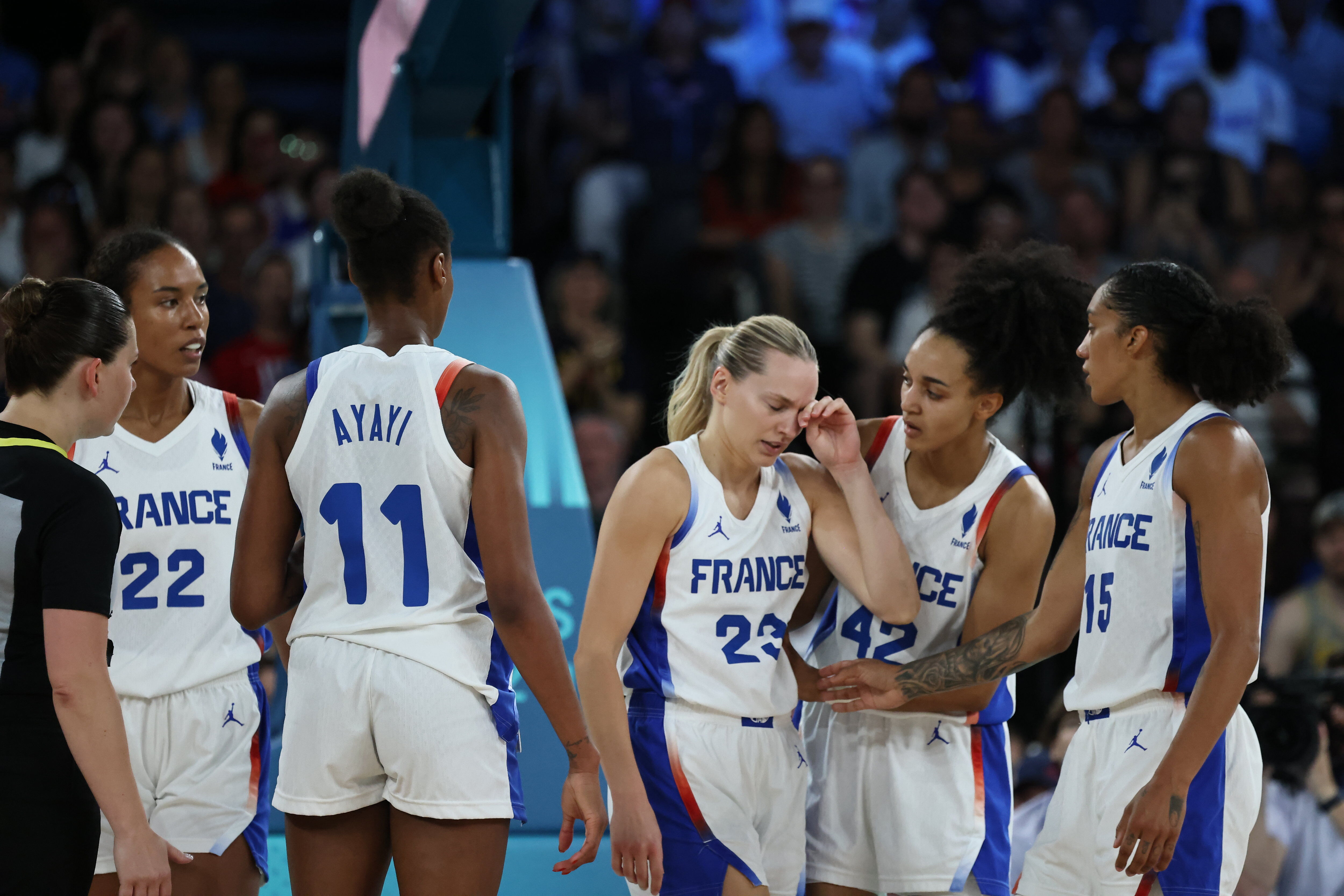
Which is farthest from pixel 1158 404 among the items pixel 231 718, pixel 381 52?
pixel 381 52

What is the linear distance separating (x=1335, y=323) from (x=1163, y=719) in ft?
19.5

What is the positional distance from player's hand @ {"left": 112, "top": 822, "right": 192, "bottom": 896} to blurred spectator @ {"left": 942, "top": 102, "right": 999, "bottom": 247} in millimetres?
6703

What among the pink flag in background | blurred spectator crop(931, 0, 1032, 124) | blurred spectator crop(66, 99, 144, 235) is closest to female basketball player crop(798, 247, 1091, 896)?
the pink flag in background

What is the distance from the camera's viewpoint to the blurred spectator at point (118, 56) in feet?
27.4

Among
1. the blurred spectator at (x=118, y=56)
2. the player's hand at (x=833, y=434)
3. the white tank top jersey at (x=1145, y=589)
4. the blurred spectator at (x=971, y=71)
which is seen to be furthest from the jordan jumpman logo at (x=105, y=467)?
the blurred spectator at (x=971, y=71)

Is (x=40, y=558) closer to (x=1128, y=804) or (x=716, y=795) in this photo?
(x=716, y=795)

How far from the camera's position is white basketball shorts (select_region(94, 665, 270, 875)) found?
3262 mm

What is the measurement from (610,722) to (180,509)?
3.99 ft

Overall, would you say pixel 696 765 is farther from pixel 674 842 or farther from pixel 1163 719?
pixel 1163 719

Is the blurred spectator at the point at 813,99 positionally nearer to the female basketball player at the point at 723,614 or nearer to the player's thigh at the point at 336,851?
A: the female basketball player at the point at 723,614

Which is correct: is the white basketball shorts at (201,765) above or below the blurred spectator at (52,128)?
below

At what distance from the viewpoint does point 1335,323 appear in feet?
26.6

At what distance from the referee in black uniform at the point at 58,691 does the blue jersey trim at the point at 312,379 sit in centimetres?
47

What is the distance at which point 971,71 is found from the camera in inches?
391
